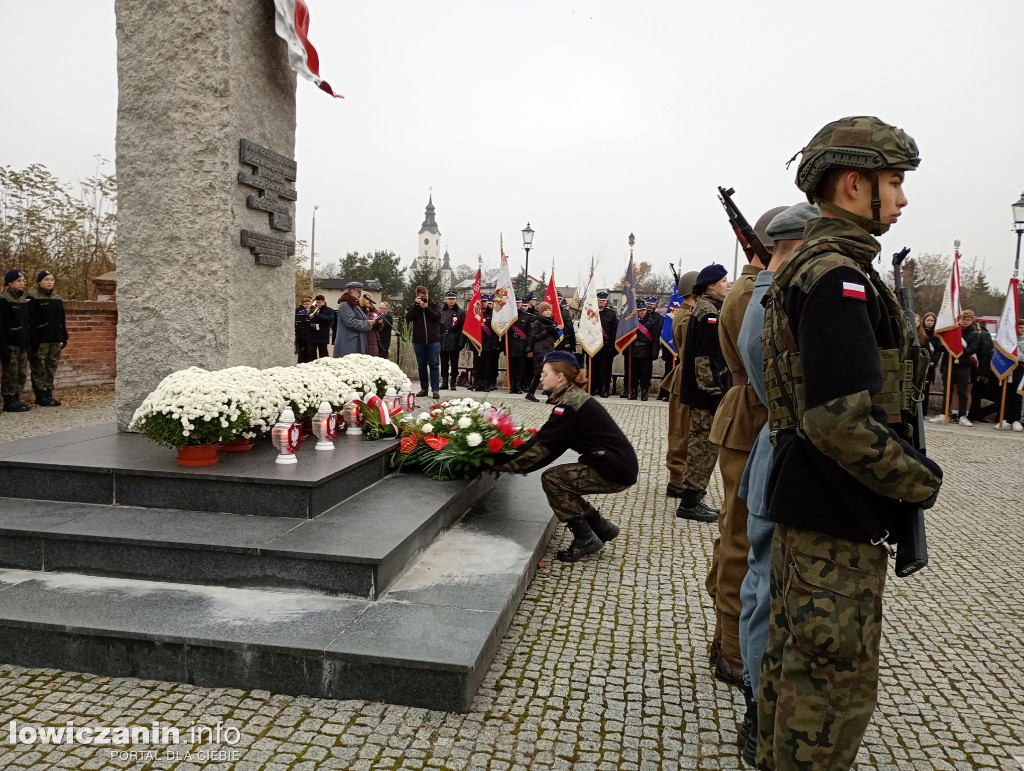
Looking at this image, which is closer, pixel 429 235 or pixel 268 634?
pixel 268 634

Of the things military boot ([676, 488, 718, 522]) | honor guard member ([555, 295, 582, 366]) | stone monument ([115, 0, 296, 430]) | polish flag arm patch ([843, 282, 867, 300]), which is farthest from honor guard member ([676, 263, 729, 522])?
honor guard member ([555, 295, 582, 366])

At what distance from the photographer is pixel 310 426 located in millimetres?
5723

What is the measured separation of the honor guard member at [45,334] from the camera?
11.1 metres

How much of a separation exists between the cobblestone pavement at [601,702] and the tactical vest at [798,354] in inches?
56.9

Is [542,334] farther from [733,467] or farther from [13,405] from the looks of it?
[733,467]

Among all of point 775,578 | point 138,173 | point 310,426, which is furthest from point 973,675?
point 138,173

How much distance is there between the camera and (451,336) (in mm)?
15898

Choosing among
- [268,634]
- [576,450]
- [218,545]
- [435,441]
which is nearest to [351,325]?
[435,441]

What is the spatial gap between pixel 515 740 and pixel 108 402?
11254 millimetres

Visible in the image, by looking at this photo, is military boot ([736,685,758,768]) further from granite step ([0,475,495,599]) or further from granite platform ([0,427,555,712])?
granite step ([0,475,495,599])

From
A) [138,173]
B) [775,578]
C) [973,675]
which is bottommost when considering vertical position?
[973,675]

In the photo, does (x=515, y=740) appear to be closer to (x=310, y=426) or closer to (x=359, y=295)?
(x=310, y=426)

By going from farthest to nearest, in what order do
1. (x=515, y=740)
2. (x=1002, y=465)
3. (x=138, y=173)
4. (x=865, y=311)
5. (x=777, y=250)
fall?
(x=1002, y=465), (x=138, y=173), (x=777, y=250), (x=515, y=740), (x=865, y=311)

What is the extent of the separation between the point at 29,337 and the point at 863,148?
39.1ft
